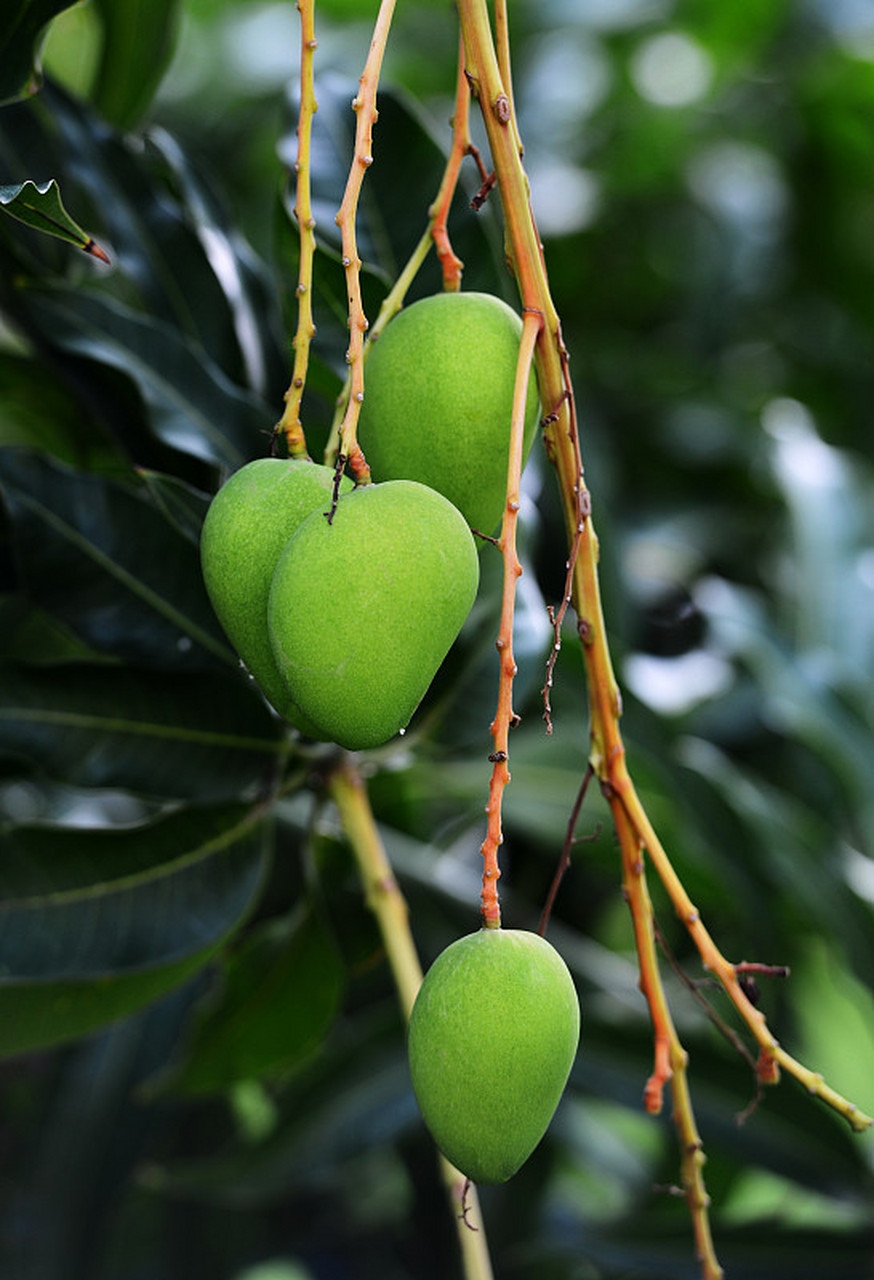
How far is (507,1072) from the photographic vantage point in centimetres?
40

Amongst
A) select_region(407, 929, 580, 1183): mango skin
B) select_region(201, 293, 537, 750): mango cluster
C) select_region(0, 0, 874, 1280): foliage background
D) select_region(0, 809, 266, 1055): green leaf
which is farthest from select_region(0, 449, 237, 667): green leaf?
select_region(407, 929, 580, 1183): mango skin

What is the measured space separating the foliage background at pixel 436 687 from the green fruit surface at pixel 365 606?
0.71ft

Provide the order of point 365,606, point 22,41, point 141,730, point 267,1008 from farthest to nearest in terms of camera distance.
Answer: point 267,1008 < point 141,730 < point 22,41 < point 365,606

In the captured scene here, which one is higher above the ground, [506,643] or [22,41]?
[22,41]

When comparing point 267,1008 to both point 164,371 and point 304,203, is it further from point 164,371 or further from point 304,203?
point 304,203

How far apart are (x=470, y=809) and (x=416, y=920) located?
0.35 ft

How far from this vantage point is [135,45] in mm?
920

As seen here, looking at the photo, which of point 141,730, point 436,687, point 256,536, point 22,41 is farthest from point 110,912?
point 22,41

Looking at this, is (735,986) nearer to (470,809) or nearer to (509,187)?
(509,187)

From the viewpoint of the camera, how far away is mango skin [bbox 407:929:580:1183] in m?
0.40

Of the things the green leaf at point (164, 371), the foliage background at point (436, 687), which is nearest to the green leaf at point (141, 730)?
the foliage background at point (436, 687)

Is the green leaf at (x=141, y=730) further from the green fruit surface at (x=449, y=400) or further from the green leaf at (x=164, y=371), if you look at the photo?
the green fruit surface at (x=449, y=400)

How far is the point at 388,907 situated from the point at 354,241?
1.21ft

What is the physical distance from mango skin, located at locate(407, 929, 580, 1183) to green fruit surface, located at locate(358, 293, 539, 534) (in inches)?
6.7
